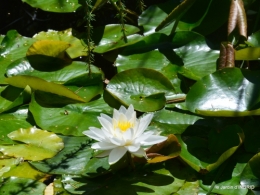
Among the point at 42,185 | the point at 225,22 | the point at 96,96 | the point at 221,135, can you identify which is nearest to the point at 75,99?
the point at 96,96

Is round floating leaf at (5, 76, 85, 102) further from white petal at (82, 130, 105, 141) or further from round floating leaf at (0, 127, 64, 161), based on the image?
white petal at (82, 130, 105, 141)

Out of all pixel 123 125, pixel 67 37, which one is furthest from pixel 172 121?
pixel 67 37

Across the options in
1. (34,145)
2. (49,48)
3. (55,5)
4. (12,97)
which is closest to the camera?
(34,145)

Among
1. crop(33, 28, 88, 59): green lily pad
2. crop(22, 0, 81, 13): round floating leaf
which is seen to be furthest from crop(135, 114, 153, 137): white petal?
crop(22, 0, 81, 13): round floating leaf

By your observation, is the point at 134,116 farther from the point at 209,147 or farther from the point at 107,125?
the point at 209,147

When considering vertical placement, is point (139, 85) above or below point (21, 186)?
above

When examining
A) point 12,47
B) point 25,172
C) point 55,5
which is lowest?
point 25,172

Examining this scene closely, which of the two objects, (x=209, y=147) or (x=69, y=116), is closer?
(x=209, y=147)

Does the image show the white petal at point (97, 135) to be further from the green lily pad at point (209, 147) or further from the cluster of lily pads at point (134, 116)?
the green lily pad at point (209, 147)
